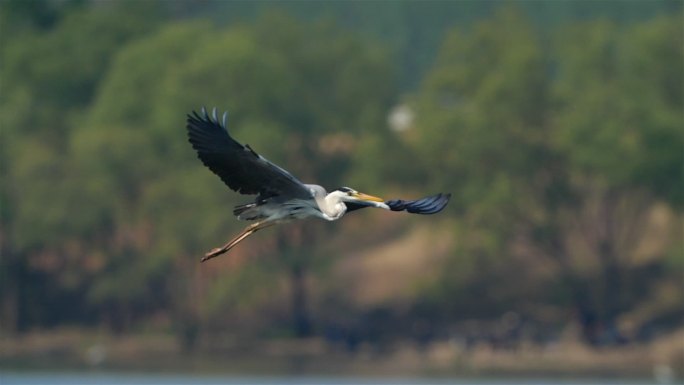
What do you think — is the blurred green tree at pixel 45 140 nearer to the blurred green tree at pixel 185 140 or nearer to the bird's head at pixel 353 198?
the blurred green tree at pixel 185 140

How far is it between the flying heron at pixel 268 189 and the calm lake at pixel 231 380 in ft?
82.9

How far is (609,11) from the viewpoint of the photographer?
91.8 m

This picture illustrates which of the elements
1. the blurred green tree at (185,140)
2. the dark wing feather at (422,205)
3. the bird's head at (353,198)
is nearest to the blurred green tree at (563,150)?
the blurred green tree at (185,140)

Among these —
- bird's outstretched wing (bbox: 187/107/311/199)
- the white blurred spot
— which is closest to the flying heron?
bird's outstretched wing (bbox: 187/107/311/199)

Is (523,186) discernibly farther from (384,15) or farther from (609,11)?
(384,15)

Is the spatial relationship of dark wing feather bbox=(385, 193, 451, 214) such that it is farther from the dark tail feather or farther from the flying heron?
the dark tail feather

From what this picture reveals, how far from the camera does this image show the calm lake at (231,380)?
4703cm

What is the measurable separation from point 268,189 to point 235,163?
53 centimetres

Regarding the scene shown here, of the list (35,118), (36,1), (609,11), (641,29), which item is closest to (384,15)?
(609,11)

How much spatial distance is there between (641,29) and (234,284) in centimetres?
1326

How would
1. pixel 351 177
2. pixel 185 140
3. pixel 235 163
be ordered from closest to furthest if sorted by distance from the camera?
pixel 235 163
pixel 351 177
pixel 185 140

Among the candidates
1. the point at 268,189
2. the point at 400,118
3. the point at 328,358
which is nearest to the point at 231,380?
the point at 328,358

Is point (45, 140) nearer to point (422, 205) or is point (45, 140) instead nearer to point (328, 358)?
point (328, 358)

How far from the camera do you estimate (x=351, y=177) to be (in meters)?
57.1
